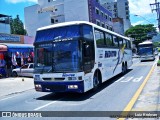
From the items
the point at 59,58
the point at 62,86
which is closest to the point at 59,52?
the point at 59,58

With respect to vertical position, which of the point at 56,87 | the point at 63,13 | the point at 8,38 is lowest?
the point at 56,87

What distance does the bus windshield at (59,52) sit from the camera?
10.7 m

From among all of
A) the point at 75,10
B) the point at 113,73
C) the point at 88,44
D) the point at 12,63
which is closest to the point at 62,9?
the point at 75,10

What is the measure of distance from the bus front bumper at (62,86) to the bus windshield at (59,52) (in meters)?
0.53

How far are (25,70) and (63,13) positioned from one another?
3468 centimetres

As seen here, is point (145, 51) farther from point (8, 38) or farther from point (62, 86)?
point (62, 86)

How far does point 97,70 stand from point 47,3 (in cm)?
5259

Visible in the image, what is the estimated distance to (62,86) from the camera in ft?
35.5

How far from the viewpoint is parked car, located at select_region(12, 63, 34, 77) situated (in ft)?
78.9

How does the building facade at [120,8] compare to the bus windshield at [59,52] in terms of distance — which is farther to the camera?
the building facade at [120,8]

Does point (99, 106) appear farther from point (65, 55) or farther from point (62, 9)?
point (62, 9)

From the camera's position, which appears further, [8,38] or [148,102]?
[8,38]

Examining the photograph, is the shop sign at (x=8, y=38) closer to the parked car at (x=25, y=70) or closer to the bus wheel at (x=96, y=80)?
the parked car at (x=25, y=70)

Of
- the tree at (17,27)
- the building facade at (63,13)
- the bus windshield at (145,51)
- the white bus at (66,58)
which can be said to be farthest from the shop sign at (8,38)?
the tree at (17,27)
